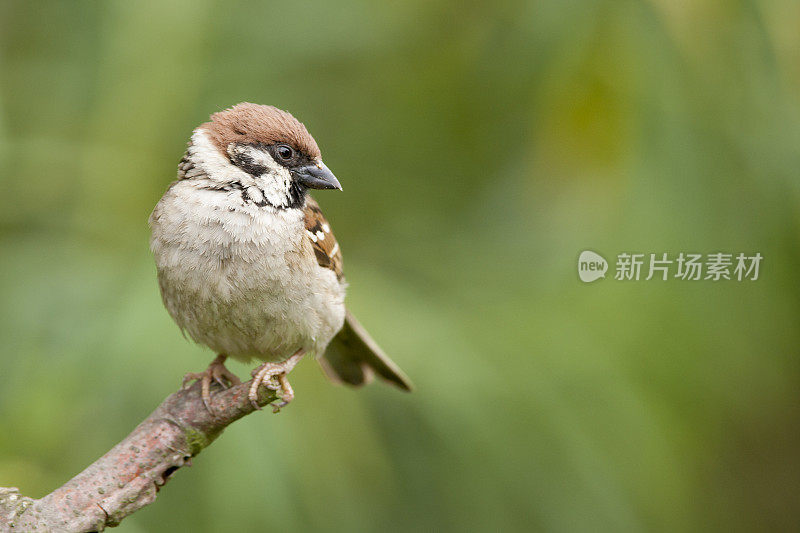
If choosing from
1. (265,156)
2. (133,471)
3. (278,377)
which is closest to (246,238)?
(265,156)

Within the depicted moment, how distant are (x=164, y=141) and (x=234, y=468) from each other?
105 cm

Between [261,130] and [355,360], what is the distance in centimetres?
77

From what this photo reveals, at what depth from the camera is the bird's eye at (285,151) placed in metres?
1.95

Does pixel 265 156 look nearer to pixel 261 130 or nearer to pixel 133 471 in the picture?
pixel 261 130

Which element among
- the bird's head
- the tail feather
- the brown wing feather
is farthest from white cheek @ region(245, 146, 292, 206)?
the tail feather

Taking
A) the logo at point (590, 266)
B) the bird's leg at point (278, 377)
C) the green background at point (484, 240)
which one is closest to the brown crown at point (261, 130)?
the bird's leg at point (278, 377)

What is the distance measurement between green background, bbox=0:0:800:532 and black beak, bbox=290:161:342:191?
31.2 inches

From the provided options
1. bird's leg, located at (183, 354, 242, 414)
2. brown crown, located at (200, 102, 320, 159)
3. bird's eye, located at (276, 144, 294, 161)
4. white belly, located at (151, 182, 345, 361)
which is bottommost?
bird's leg, located at (183, 354, 242, 414)

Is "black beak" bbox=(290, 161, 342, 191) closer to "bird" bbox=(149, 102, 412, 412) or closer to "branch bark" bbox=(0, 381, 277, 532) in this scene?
"bird" bbox=(149, 102, 412, 412)

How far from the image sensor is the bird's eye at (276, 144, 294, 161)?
1.95 meters

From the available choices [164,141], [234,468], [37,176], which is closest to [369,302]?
[234,468]

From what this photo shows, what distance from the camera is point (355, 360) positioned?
2453mm

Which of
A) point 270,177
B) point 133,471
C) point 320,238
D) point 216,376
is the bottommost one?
point 133,471

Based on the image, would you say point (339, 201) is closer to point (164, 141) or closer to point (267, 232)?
point (164, 141)
